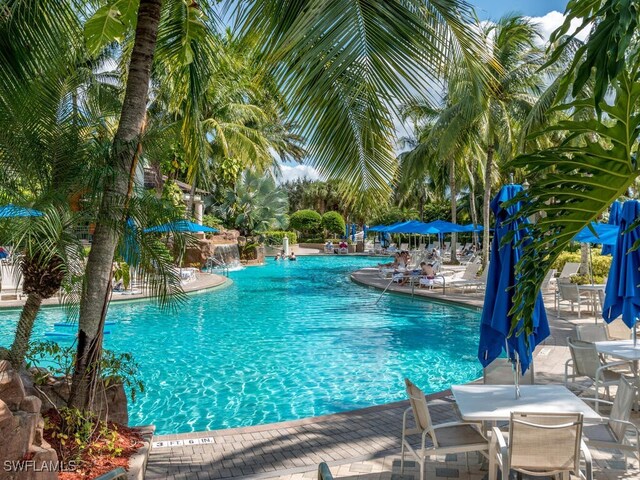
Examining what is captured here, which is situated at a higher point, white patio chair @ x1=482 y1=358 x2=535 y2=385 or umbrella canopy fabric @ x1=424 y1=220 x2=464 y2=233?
umbrella canopy fabric @ x1=424 y1=220 x2=464 y2=233

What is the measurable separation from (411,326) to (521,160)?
10.8 meters

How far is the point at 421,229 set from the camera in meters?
22.2

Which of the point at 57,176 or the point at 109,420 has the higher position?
the point at 57,176

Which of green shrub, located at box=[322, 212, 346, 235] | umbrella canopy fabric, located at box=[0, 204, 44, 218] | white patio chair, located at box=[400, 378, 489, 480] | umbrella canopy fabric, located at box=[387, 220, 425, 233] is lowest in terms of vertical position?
white patio chair, located at box=[400, 378, 489, 480]

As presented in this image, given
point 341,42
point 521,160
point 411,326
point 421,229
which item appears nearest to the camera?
point 521,160

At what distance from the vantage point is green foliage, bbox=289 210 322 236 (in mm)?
48031

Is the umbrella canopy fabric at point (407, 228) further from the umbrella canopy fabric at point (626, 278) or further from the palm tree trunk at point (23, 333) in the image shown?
the palm tree trunk at point (23, 333)

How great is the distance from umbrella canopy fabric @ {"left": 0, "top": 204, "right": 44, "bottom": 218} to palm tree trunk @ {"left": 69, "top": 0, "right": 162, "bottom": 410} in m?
0.47

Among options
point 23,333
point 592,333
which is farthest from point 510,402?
point 23,333

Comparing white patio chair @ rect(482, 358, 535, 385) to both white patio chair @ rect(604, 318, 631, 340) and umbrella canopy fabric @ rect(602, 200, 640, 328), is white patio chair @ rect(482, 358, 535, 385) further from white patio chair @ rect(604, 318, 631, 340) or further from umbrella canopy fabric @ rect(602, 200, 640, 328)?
white patio chair @ rect(604, 318, 631, 340)

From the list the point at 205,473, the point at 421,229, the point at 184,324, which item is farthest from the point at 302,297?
the point at 205,473

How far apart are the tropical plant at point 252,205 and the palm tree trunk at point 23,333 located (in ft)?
99.5

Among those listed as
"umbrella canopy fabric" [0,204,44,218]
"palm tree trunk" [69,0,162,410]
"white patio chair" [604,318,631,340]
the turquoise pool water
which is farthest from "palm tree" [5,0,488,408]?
"white patio chair" [604,318,631,340]

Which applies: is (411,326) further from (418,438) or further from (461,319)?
(418,438)
